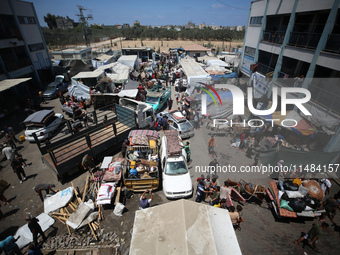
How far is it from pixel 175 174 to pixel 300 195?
5.82m

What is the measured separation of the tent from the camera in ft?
14.7

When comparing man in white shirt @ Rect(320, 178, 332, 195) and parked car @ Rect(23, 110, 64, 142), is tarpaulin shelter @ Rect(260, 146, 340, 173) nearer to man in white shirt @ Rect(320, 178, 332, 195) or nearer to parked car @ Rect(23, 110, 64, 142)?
man in white shirt @ Rect(320, 178, 332, 195)

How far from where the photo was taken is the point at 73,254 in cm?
619

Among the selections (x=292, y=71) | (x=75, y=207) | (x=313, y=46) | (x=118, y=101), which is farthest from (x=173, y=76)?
(x=75, y=207)

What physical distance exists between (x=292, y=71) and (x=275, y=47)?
138 inches

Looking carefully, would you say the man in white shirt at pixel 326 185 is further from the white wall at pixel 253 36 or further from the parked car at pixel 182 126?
the white wall at pixel 253 36

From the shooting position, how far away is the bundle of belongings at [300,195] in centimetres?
713

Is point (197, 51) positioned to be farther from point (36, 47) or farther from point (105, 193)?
point (105, 193)

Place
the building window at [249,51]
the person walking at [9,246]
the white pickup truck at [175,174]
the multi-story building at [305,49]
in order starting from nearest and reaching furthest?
the person walking at [9,246] < the white pickup truck at [175,174] < the multi-story building at [305,49] < the building window at [249,51]

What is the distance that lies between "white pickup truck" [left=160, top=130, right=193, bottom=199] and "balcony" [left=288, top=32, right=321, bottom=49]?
13.9 metres

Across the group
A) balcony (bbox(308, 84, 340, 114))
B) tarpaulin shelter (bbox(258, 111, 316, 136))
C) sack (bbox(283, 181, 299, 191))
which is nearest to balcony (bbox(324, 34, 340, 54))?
balcony (bbox(308, 84, 340, 114))

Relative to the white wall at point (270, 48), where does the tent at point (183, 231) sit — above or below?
below

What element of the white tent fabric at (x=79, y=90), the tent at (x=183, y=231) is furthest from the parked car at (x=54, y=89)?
the tent at (x=183, y=231)

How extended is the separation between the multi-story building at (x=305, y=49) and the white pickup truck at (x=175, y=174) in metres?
9.68
